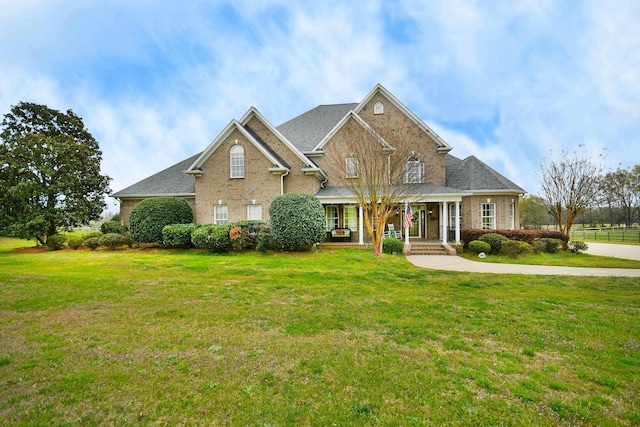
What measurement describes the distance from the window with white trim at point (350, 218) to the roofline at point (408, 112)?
760 cm

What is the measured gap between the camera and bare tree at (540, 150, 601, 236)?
70.0 feet

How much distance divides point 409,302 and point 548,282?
589 cm

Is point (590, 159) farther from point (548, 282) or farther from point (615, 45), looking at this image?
point (548, 282)

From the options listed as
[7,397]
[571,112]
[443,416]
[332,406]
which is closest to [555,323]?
[443,416]

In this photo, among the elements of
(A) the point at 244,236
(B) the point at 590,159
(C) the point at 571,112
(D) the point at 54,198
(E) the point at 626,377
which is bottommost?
(E) the point at 626,377

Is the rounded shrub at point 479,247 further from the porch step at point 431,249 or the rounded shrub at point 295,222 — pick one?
the rounded shrub at point 295,222

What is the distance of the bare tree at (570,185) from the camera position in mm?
21328

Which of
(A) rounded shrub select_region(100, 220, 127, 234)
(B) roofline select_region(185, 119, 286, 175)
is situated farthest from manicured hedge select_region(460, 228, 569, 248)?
(A) rounded shrub select_region(100, 220, 127, 234)

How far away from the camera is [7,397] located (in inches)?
138

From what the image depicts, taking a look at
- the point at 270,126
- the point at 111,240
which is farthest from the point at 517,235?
the point at 111,240

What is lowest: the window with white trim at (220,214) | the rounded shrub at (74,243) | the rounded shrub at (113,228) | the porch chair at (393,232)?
the rounded shrub at (74,243)

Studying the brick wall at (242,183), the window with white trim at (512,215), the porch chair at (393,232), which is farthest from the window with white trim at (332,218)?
the window with white trim at (512,215)

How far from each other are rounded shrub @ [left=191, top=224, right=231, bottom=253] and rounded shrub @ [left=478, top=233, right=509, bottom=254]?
48.1ft

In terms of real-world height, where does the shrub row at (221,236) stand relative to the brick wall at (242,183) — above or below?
below
